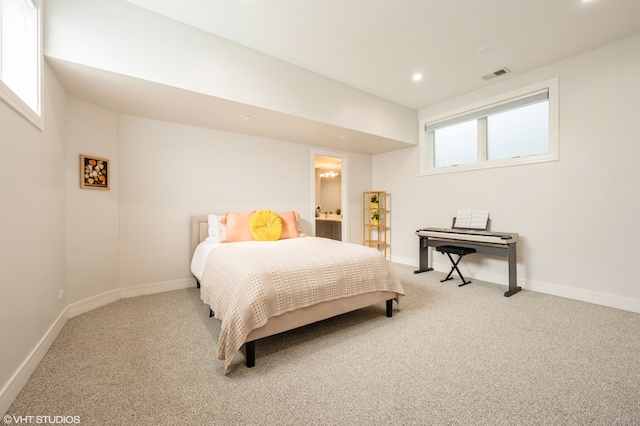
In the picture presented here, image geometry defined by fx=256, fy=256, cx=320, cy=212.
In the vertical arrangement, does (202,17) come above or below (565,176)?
above

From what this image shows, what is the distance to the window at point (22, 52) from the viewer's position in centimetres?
166

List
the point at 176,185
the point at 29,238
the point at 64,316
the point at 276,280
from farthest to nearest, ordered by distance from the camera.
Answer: the point at 176,185, the point at 64,316, the point at 276,280, the point at 29,238

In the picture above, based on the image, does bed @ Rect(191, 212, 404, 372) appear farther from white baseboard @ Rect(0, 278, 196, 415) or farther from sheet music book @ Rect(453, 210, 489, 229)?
sheet music book @ Rect(453, 210, 489, 229)

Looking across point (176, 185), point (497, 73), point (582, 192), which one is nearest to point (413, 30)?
point (497, 73)

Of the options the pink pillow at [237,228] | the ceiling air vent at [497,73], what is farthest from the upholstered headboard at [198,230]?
the ceiling air vent at [497,73]

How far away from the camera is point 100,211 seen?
2.86m

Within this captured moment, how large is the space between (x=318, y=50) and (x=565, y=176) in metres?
3.27

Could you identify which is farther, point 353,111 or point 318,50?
point 353,111

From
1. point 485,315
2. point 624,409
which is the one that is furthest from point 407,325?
point 624,409

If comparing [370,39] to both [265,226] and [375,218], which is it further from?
[375,218]

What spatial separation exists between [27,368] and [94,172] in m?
1.95

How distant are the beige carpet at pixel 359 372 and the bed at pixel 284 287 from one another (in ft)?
0.73

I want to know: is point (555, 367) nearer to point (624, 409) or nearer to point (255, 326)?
point (624, 409)

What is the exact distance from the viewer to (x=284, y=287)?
1896 mm
